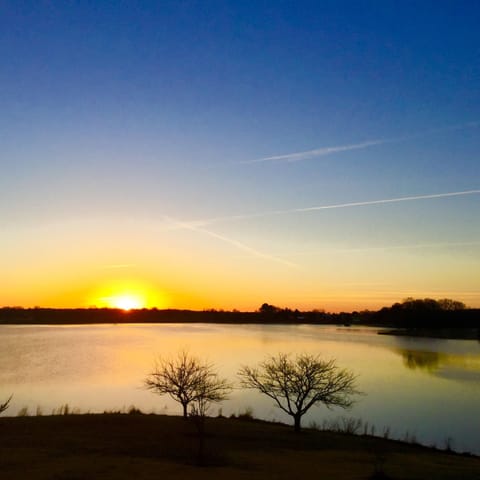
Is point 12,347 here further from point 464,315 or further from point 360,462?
point 464,315

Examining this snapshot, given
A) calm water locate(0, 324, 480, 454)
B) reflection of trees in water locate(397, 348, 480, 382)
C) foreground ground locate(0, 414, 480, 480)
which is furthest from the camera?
reflection of trees in water locate(397, 348, 480, 382)

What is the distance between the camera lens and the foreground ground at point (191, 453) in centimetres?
1577

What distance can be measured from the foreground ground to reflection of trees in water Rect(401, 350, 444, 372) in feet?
119

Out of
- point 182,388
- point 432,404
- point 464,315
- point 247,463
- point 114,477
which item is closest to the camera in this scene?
point 114,477

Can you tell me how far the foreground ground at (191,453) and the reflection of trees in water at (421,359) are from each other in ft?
119

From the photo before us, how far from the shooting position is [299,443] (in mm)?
23906

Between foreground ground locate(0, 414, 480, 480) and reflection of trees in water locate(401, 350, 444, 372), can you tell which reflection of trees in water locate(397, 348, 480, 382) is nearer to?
reflection of trees in water locate(401, 350, 444, 372)

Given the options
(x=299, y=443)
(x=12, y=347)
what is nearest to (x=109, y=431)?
(x=299, y=443)

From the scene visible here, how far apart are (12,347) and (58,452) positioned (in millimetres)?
69798

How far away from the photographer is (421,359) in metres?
68.8

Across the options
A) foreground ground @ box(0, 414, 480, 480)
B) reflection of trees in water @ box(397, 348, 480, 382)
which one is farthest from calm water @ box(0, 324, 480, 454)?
foreground ground @ box(0, 414, 480, 480)

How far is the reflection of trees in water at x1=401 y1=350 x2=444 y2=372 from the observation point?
202ft

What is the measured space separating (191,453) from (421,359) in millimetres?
54227

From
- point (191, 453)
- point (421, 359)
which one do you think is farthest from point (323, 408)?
point (421, 359)
